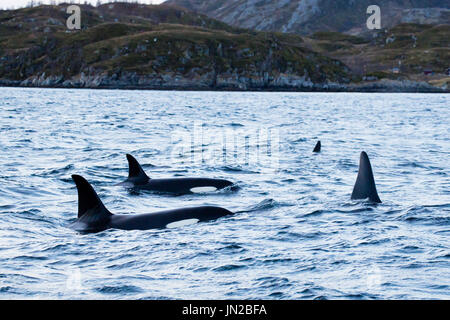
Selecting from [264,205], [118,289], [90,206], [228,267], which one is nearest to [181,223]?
[90,206]

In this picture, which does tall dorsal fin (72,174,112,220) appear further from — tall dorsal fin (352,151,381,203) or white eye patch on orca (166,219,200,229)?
tall dorsal fin (352,151,381,203)

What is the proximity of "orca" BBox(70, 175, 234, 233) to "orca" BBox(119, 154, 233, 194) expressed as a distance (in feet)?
13.3

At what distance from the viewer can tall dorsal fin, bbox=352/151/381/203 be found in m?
15.2

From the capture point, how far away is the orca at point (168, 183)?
17.8m

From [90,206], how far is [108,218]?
0.44m

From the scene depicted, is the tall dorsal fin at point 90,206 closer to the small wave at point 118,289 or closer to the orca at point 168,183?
the small wave at point 118,289

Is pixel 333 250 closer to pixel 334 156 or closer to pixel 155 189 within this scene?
pixel 155 189

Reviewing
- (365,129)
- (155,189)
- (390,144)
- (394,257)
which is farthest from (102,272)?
(365,129)

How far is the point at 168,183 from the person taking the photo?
711 inches

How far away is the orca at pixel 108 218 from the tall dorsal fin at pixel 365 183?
4140mm

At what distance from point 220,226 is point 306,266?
319 cm

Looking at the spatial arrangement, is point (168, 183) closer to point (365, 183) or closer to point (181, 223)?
point (181, 223)

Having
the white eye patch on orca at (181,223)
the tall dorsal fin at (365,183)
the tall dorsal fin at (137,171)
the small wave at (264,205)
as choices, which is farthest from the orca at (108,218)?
the tall dorsal fin at (137,171)
